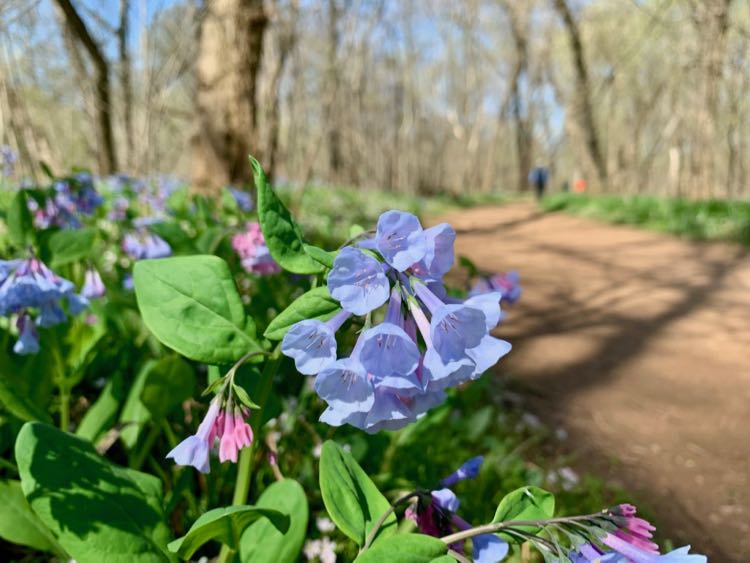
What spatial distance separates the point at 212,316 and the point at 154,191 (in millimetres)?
2757

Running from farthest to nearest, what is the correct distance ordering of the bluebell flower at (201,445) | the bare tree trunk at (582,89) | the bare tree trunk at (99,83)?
the bare tree trunk at (582,89)
the bare tree trunk at (99,83)
the bluebell flower at (201,445)

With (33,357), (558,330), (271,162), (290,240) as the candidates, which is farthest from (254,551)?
(271,162)

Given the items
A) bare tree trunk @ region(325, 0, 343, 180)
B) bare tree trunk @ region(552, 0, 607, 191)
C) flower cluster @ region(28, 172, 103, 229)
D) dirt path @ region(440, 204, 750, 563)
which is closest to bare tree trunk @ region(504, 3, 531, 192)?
bare tree trunk @ region(552, 0, 607, 191)

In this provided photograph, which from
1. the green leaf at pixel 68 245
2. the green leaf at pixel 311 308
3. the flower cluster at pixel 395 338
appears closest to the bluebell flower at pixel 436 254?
the flower cluster at pixel 395 338

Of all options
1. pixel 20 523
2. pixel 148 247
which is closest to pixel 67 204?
pixel 148 247

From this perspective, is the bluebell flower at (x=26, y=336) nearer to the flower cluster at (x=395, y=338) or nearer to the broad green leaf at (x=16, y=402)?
the broad green leaf at (x=16, y=402)

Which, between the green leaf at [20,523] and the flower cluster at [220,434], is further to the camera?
the green leaf at [20,523]

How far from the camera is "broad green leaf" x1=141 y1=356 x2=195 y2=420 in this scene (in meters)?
1.08

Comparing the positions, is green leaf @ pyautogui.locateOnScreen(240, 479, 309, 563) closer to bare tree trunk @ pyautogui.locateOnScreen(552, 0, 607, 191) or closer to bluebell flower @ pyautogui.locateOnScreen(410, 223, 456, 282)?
bluebell flower @ pyautogui.locateOnScreen(410, 223, 456, 282)

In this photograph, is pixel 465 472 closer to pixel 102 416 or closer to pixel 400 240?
pixel 400 240

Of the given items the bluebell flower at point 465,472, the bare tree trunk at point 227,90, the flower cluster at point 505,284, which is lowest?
the bluebell flower at point 465,472

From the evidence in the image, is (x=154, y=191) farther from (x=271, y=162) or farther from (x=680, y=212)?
(x=680, y=212)

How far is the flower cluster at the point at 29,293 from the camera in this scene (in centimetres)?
107

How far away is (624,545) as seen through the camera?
0.62 metres
